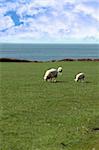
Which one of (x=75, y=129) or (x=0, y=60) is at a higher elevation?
(x=0, y=60)

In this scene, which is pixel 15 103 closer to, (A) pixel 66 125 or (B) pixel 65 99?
(B) pixel 65 99

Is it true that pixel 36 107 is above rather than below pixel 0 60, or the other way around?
below

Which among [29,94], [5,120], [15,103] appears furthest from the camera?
[29,94]

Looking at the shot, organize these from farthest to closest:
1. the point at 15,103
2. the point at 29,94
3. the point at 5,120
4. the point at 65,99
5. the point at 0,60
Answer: the point at 0,60 < the point at 29,94 < the point at 65,99 < the point at 15,103 < the point at 5,120

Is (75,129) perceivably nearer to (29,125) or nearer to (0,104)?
(29,125)

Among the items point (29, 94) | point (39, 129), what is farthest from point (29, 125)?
point (29, 94)

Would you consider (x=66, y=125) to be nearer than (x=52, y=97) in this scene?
Yes

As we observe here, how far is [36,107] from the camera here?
19750 millimetres

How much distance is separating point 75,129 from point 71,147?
7.54 ft

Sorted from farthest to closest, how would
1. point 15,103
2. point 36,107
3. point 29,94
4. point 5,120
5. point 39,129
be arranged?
point 29,94 < point 15,103 < point 36,107 < point 5,120 < point 39,129

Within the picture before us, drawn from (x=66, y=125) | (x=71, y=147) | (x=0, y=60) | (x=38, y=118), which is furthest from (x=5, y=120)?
(x=0, y=60)

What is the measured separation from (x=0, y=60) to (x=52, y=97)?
46.0 metres

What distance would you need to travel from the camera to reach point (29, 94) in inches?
985

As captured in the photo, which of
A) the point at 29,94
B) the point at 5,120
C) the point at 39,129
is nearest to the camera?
the point at 39,129
